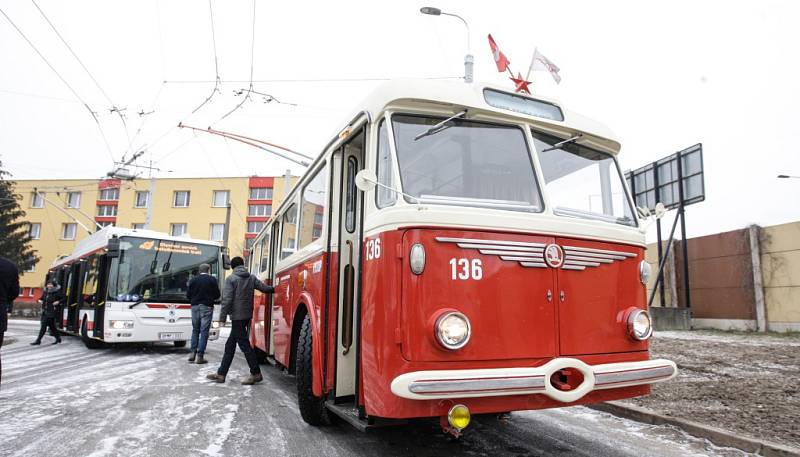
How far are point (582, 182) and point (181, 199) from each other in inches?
1766

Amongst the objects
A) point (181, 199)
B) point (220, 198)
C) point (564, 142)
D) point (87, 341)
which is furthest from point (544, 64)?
point (181, 199)

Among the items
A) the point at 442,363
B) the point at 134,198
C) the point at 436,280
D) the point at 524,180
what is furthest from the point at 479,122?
the point at 134,198

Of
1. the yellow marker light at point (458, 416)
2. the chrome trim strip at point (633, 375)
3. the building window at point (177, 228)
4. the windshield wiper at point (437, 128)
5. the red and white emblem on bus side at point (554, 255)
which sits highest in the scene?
the building window at point (177, 228)

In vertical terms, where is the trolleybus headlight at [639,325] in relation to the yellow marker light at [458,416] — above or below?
above

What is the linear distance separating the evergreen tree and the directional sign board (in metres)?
34.3

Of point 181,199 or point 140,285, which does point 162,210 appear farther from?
point 140,285

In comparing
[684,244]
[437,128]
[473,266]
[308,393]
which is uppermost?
[684,244]

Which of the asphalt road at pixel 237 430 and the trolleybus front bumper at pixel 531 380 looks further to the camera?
the asphalt road at pixel 237 430

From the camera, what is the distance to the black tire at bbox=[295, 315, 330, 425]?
4.68 meters

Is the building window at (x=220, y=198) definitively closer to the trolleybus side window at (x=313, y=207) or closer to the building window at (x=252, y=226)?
the building window at (x=252, y=226)

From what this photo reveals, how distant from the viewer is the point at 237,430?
467 cm

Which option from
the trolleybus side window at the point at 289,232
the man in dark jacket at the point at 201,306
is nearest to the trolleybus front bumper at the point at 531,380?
the trolleybus side window at the point at 289,232

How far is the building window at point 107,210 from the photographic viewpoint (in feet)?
148

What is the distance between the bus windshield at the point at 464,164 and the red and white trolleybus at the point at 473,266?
1 centimetres
